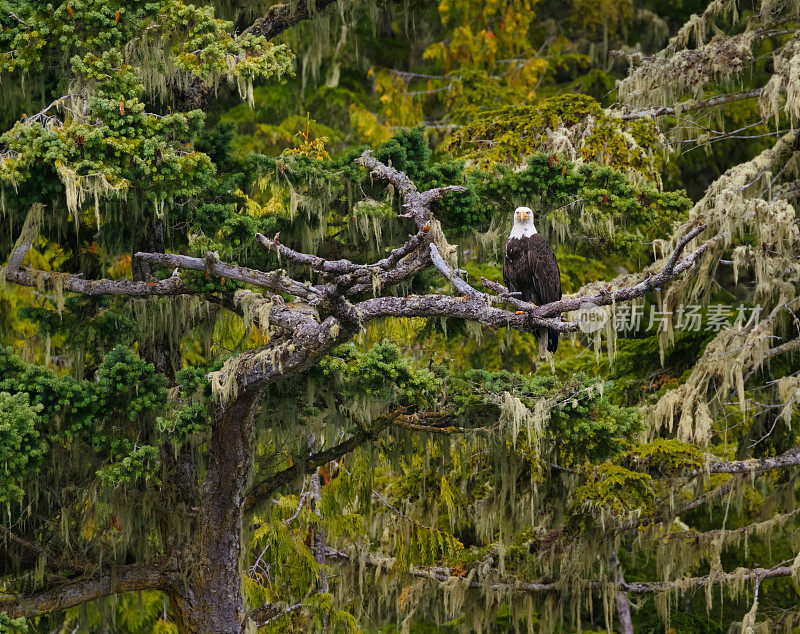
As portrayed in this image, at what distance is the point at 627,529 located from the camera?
837 cm

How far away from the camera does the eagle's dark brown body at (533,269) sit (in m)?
7.24

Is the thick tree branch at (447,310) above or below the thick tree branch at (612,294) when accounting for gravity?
below

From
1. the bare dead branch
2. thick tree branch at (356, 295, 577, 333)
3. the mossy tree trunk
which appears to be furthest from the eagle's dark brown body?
the mossy tree trunk

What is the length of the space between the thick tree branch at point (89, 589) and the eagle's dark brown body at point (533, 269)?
2.97m

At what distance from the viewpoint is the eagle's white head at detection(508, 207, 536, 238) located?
705cm

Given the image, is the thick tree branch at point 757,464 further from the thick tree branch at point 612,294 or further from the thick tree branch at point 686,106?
the thick tree branch at point 612,294

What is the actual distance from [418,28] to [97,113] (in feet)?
29.8

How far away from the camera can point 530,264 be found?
7426 millimetres

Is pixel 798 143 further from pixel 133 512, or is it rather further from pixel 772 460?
pixel 133 512
